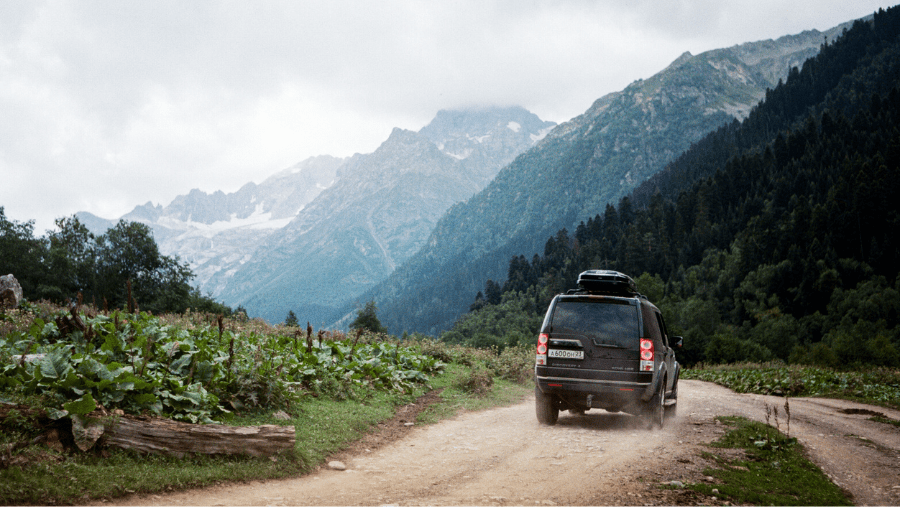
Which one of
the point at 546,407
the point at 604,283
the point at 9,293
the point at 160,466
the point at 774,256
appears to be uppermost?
the point at 774,256

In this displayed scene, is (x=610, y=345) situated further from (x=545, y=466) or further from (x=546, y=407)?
(x=545, y=466)

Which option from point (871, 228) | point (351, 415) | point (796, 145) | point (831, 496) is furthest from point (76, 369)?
point (796, 145)

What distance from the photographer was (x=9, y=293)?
63.0 ft

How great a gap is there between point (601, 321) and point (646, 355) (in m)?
1.01

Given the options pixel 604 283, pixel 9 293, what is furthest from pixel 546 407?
pixel 9 293

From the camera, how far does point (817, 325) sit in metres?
81.7

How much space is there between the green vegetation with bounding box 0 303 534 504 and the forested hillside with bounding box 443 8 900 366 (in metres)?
44.8

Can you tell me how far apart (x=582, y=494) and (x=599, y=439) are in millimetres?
3466

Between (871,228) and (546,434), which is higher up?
(871,228)

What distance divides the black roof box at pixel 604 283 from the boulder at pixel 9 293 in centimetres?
1641

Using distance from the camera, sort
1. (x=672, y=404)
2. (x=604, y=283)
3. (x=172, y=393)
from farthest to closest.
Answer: (x=672, y=404) → (x=604, y=283) → (x=172, y=393)

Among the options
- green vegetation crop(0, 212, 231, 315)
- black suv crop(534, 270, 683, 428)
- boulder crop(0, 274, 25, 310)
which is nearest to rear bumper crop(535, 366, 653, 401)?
black suv crop(534, 270, 683, 428)

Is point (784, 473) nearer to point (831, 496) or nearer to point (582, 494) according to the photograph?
point (831, 496)

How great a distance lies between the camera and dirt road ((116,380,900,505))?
248 inches
